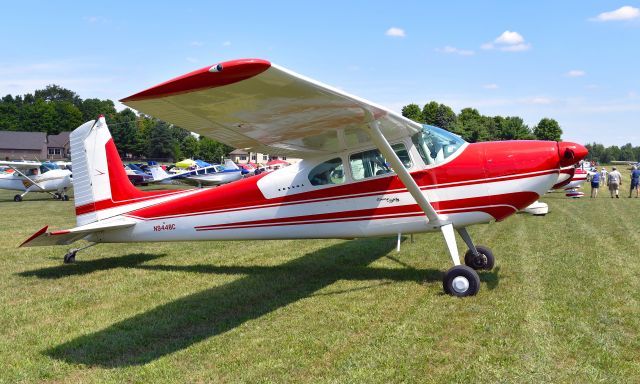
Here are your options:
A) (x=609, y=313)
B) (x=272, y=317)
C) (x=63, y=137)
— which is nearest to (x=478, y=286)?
(x=609, y=313)

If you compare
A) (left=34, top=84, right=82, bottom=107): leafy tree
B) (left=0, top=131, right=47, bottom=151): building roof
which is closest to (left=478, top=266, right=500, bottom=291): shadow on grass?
(left=0, top=131, right=47, bottom=151): building roof

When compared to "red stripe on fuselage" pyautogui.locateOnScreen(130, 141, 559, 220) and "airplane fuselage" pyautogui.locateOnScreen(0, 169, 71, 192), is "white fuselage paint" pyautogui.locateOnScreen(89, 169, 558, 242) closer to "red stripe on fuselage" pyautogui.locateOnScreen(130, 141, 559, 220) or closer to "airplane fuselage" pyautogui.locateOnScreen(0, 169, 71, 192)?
"red stripe on fuselage" pyautogui.locateOnScreen(130, 141, 559, 220)

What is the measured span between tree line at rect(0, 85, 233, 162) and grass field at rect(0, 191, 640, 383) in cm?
9303

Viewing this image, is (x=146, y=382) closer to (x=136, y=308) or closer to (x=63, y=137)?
(x=136, y=308)

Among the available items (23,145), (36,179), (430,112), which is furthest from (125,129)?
(36,179)

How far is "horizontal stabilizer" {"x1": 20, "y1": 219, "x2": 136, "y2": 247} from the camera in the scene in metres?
6.42

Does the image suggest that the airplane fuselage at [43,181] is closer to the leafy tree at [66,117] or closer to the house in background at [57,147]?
the house in background at [57,147]

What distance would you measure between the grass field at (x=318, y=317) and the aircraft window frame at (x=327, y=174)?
4.67 ft

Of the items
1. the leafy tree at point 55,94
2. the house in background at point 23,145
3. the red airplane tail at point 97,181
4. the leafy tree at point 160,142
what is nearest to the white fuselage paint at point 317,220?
the red airplane tail at point 97,181

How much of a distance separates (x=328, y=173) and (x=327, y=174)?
0.02m

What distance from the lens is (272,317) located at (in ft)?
17.1

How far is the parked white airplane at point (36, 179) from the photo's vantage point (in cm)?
2450

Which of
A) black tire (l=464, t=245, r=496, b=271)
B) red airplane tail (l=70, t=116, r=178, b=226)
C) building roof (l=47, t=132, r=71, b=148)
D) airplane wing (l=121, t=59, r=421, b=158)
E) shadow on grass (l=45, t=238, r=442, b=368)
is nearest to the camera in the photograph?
airplane wing (l=121, t=59, r=421, b=158)

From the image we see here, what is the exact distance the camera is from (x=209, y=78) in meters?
3.42
